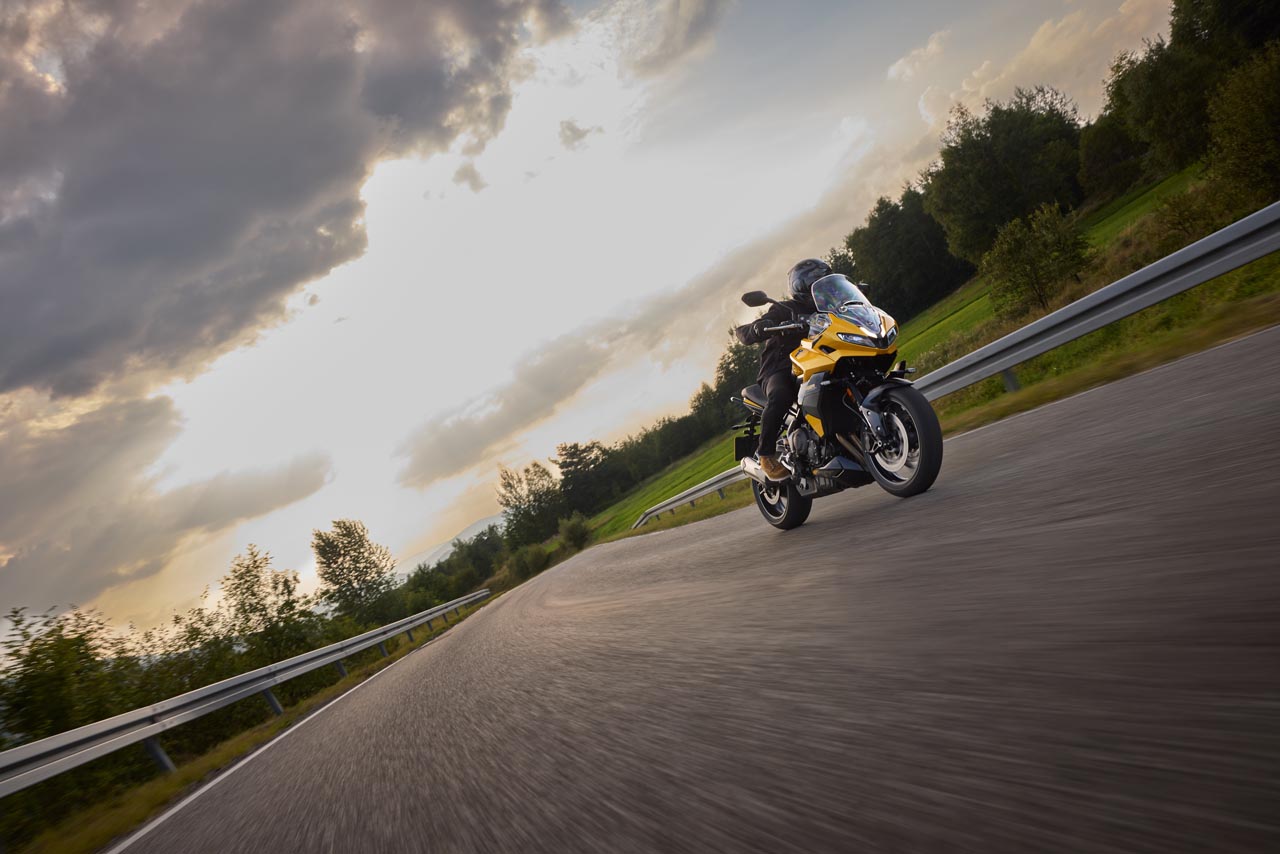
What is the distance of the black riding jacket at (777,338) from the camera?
5.51m

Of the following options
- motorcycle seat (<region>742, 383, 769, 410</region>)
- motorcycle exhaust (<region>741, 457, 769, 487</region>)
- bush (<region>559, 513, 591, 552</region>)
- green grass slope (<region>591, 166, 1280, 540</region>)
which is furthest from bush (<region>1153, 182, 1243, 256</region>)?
bush (<region>559, 513, 591, 552</region>)

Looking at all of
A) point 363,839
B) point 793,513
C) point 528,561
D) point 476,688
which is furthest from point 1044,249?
point 528,561

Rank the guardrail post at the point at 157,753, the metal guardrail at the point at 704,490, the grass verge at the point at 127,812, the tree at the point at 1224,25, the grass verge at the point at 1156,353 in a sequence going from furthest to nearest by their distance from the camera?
the tree at the point at 1224,25 → the metal guardrail at the point at 704,490 → the guardrail post at the point at 157,753 → the grass verge at the point at 1156,353 → the grass verge at the point at 127,812

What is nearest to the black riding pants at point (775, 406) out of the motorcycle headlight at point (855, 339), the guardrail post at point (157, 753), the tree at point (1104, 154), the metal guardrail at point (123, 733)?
the motorcycle headlight at point (855, 339)

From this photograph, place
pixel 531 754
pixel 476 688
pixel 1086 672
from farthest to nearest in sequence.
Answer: pixel 476 688 → pixel 531 754 → pixel 1086 672

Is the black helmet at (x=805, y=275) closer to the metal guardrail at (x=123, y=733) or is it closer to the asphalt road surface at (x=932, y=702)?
the asphalt road surface at (x=932, y=702)

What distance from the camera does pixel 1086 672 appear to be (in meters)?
1.34

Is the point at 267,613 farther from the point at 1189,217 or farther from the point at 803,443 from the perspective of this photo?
the point at 1189,217

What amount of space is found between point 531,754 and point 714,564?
3.27 metres

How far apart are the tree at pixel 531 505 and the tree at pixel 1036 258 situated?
250 feet

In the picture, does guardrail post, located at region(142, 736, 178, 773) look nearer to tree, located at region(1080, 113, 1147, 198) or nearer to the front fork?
the front fork

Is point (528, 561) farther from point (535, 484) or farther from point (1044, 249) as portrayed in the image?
point (535, 484)

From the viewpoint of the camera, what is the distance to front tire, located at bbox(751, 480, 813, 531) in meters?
5.72

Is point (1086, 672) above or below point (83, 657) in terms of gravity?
below
